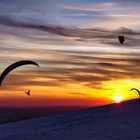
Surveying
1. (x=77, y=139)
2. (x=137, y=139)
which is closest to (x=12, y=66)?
(x=77, y=139)

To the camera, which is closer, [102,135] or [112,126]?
[102,135]

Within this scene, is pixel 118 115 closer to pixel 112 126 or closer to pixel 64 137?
pixel 112 126

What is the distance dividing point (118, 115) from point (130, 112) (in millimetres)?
3545

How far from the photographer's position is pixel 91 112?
300 ft

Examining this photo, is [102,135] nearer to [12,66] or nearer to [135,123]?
[135,123]

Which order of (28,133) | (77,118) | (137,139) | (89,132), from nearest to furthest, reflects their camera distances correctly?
(137,139) → (89,132) → (28,133) → (77,118)

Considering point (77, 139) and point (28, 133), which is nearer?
point (77, 139)

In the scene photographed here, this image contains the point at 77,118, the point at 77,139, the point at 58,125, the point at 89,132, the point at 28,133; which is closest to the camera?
the point at 77,139

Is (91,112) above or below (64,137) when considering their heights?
above

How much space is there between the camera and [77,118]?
86875 mm

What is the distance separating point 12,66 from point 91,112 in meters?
41.3

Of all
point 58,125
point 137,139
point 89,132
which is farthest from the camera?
point 58,125

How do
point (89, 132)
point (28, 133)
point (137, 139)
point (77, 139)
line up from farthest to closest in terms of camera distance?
point (28, 133) < point (89, 132) < point (77, 139) < point (137, 139)

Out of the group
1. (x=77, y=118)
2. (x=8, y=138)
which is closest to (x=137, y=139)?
(x=8, y=138)
